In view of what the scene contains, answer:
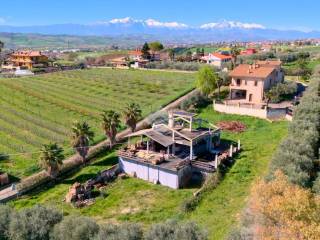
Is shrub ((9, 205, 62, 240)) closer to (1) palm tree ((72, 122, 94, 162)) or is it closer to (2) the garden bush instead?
(1) palm tree ((72, 122, 94, 162))

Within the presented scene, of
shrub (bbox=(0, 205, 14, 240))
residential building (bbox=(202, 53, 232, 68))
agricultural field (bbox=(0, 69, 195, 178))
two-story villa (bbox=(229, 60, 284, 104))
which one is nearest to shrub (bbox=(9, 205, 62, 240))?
shrub (bbox=(0, 205, 14, 240))

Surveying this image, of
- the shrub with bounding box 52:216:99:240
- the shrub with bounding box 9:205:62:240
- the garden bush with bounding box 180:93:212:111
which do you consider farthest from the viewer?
the garden bush with bounding box 180:93:212:111

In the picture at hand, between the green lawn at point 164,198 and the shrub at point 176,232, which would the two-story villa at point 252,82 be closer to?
the green lawn at point 164,198

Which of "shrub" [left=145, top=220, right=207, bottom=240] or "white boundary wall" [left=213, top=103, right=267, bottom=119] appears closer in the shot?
"shrub" [left=145, top=220, right=207, bottom=240]

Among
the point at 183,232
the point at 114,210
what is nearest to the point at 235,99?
the point at 114,210

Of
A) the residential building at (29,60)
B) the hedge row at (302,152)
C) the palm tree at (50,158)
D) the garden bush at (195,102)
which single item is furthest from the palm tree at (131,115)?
the residential building at (29,60)

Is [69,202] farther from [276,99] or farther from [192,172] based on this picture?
[276,99]

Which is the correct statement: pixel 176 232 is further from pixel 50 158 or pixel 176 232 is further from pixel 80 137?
pixel 80 137
